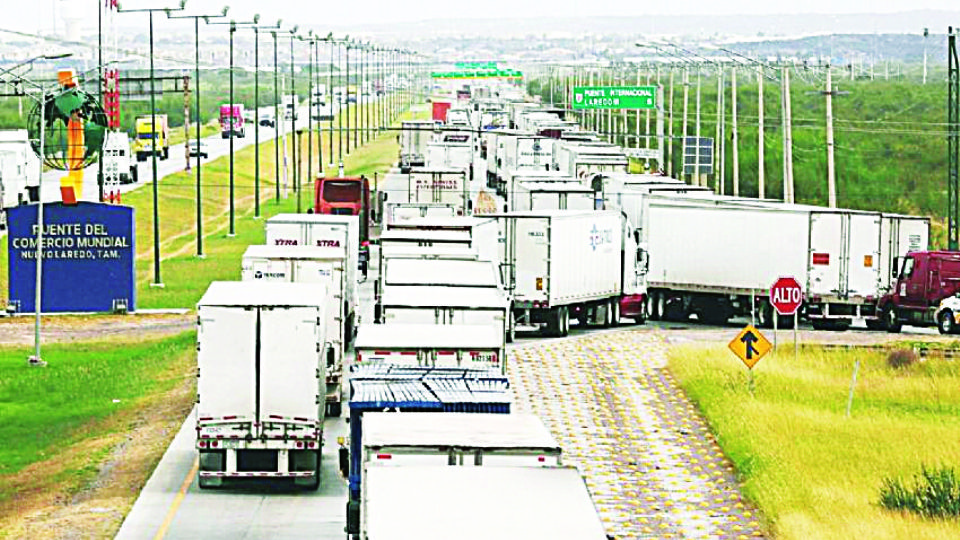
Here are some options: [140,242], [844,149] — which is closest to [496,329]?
[140,242]

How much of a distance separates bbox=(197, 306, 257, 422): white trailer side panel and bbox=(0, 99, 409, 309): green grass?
108 ft

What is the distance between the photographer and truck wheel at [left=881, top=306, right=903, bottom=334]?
5675cm

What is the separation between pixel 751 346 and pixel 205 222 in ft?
236

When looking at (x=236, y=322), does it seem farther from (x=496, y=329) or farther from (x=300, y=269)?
(x=300, y=269)

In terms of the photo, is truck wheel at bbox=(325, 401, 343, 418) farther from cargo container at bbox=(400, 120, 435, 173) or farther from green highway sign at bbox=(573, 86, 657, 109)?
cargo container at bbox=(400, 120, 435, 173)

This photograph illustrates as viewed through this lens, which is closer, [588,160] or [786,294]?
[786,294]

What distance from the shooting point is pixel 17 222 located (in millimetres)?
57250

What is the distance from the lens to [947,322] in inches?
2218

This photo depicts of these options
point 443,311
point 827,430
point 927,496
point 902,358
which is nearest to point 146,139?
point 902,358

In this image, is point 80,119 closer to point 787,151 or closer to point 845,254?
point 787,151

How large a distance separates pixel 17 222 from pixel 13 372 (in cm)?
978

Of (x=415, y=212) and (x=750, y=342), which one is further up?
(x=415, y=212)

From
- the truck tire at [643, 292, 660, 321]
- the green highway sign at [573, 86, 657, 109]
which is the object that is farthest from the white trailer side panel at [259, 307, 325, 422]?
the green highway sign at [573, 86, 657, 109]

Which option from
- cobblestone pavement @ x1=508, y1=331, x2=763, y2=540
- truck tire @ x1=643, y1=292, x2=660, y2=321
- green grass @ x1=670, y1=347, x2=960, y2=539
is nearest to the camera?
green grass @ x1=670, y1=347, x2=960, y2=539
